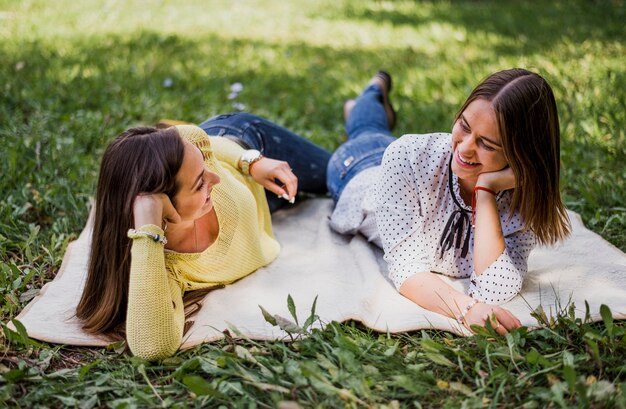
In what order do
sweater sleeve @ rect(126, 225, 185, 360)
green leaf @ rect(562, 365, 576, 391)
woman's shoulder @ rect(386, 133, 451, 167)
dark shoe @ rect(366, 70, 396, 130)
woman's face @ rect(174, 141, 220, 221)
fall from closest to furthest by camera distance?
green leaf @ rect(562, 365, 576, 391)
sweater sleeve @ rect(126, 225, 185, 360)
woman's face @ rect(174, 141, 220, 221)
woman's shoulder @ rect(386, 133, 451, 167)
dark shoe @ rect(366, 70, 396, 130)

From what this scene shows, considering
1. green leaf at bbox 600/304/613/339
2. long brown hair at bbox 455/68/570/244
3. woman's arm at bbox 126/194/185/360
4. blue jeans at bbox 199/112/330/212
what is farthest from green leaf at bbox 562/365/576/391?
blue jeans at bbox 199/112/330/212

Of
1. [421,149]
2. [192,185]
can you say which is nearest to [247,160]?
[192,185]

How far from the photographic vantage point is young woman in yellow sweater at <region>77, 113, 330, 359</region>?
91.5 inches

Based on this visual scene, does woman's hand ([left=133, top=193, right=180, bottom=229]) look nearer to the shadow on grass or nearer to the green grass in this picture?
the green grass

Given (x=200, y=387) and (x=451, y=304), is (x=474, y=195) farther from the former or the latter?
(x=200, y=387)

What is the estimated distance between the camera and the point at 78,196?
3.52 metres

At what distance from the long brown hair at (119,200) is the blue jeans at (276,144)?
984mm

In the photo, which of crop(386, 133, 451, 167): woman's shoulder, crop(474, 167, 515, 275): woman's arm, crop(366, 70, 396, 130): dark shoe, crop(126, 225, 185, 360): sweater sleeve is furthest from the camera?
crop(366, 70, 396, 130): dark shoe

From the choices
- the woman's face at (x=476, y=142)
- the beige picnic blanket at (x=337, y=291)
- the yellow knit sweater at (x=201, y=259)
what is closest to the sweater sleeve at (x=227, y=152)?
the yellow knit sweater at (x=201, y=259)

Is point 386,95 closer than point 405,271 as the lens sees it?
No

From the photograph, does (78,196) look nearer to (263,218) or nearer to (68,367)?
(263,218)

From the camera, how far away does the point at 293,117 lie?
4887mm

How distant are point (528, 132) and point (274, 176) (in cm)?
118

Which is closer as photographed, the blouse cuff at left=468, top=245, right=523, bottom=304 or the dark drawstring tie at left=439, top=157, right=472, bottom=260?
the blouse cuff at left=468, top=245, right=523, bottom=304
